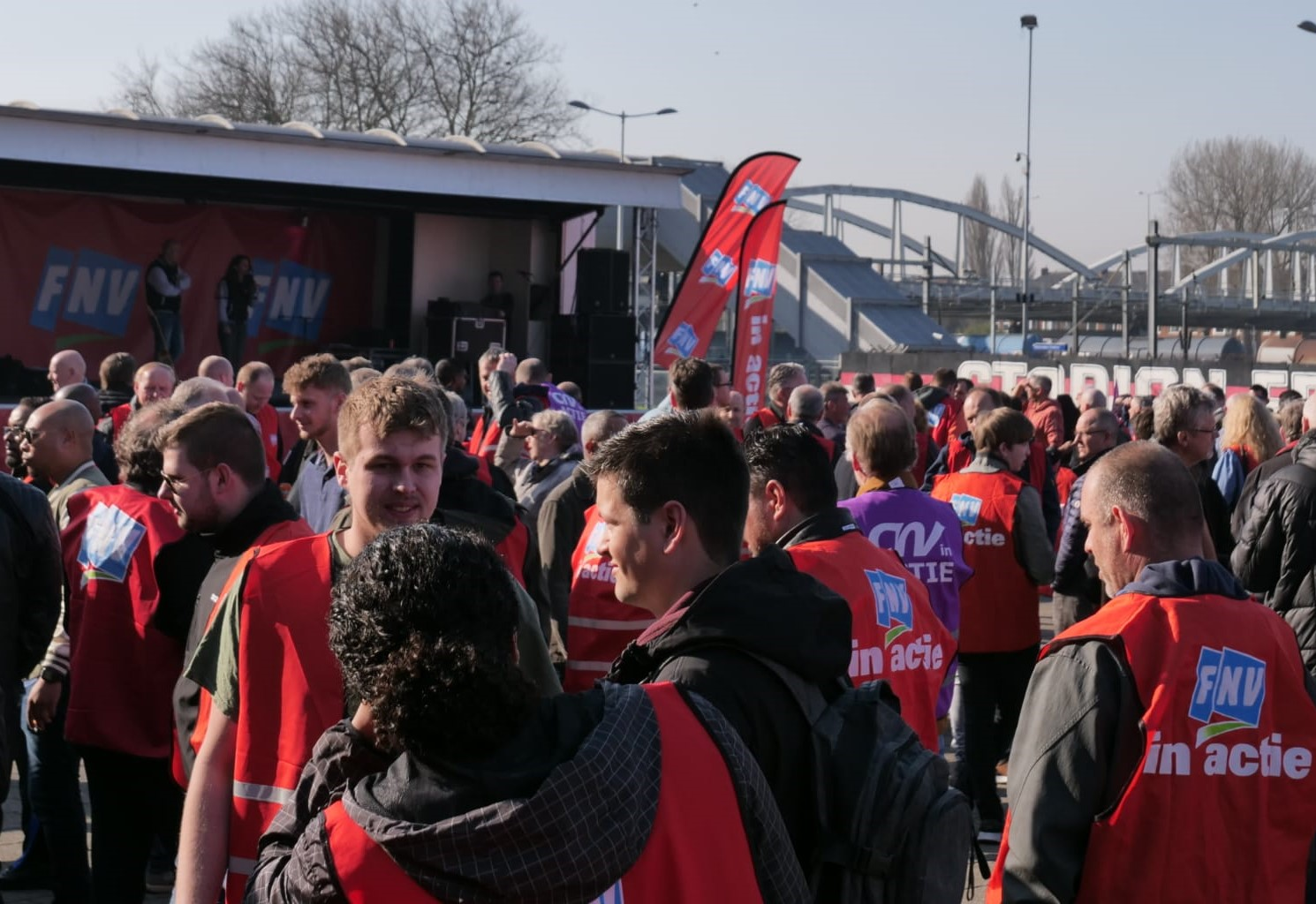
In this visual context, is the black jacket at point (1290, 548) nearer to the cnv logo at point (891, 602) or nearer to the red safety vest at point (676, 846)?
the cnv logo at point (891, 602)

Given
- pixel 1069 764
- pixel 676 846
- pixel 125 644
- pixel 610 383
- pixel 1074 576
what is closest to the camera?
pixel 676 846

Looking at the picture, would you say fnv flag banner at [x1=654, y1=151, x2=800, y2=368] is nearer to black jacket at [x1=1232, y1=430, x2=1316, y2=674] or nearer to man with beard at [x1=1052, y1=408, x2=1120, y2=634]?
man with beard at [x1=1052, y1=408, x2=1120, y2=634]

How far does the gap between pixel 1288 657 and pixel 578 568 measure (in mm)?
2608

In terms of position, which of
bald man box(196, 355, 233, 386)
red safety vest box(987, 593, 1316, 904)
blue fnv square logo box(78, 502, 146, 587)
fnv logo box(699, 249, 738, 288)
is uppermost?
fnv logo box(699, 249, 738, 288)

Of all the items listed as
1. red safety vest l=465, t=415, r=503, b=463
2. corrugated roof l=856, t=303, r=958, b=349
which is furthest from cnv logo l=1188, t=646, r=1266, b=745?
corrugated roof l=856, t=303, r=958, b=349

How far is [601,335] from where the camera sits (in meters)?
19.5

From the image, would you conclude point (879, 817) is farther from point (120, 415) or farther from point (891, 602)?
point (120, 415)

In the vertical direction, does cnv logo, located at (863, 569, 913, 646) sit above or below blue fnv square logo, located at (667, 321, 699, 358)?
below

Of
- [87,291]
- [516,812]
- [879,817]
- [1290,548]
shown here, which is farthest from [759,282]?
[516,812]

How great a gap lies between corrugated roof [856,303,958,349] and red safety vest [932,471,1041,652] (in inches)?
1228

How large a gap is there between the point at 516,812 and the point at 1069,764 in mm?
1502

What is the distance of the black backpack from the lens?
2.05m

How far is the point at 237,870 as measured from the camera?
2.54 metres

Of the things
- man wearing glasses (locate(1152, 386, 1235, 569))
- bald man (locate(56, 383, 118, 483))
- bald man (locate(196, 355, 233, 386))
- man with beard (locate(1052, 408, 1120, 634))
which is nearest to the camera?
man with beard (locate(1052, 408, 1120, 634))
